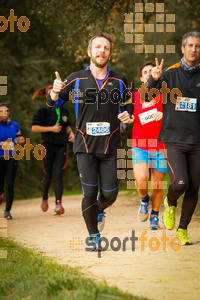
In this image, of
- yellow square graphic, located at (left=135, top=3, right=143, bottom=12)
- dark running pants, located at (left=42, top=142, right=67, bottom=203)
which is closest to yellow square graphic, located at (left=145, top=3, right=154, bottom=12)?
yellow square graphic, located at (left=135, top=3, right=143, bottom=12)

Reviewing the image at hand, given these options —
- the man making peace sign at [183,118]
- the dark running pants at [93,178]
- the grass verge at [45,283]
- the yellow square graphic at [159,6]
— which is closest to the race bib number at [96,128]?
the dark running pants at [93,178]

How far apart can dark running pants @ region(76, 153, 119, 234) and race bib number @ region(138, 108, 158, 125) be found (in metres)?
1.64

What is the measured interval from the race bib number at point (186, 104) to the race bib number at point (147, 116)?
1.42 m

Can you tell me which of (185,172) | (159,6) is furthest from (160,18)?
(185,172)

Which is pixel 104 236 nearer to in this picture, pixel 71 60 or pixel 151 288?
pixel 151 288

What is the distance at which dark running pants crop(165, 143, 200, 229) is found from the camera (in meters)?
6.49

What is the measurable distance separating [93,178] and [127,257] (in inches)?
39.9

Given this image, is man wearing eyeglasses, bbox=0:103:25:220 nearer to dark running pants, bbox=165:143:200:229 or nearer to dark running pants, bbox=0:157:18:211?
dark running pants, bbox=0:157:18:211

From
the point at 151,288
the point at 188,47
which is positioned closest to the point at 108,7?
the point at 188,47

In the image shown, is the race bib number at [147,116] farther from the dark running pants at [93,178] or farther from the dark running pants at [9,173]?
the dark running pants at [9,173]

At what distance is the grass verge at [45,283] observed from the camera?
4.02 m

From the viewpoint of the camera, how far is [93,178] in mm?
6363

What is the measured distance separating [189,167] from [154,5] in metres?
5.74

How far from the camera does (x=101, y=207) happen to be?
6.88m
